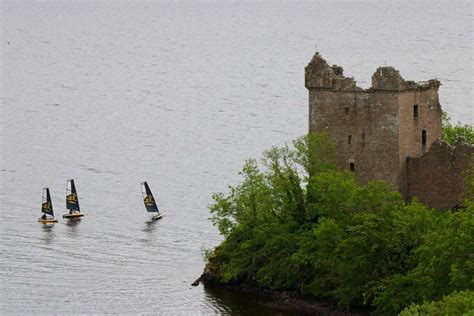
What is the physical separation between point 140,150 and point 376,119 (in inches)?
2006

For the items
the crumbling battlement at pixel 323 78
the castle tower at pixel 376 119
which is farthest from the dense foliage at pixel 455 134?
the crumbling battlement at pixel 323 78

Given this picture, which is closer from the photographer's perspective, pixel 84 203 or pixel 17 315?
pixel 17 315

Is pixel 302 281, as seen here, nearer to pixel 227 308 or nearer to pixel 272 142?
pixel 227 308

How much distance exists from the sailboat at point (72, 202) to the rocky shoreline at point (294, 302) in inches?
976

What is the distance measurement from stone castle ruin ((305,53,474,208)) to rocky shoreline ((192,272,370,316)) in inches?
277

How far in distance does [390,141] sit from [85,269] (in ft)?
58.4

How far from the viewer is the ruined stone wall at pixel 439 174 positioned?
8094 cm

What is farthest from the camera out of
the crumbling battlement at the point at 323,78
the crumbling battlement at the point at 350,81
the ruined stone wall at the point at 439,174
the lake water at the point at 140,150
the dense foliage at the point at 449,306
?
the lake water at the point at 140,150

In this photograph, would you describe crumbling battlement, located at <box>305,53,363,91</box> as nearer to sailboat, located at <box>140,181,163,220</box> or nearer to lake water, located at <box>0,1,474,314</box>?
lake water, located at <box>0,1,474,314</box>

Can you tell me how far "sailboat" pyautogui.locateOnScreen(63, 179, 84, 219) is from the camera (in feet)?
350

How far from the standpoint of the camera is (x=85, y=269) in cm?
9062

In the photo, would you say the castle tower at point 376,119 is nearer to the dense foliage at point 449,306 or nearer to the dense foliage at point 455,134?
the dense foliage at point 455,134

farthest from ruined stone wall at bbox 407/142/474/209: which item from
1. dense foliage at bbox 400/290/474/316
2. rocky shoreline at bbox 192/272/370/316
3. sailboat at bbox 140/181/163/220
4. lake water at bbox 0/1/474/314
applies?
sailboat at bbox 140/181/163/220

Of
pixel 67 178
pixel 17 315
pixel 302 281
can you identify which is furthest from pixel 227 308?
pixel 67 178
